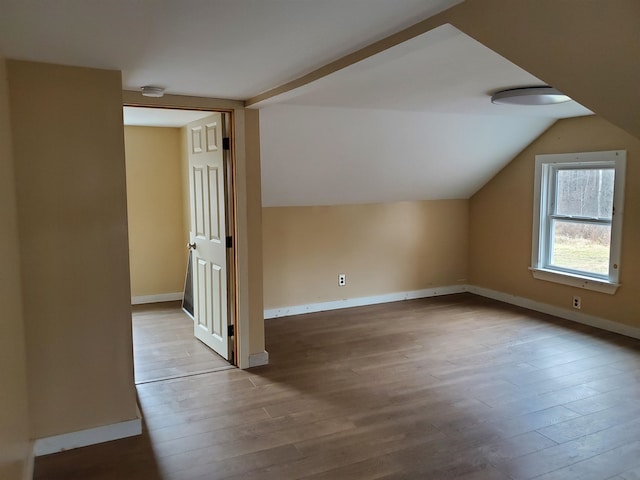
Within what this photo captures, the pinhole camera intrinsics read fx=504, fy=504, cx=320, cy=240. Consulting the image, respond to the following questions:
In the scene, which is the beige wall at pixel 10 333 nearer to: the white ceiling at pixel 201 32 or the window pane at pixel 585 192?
the white ceiling at pixel 201 32

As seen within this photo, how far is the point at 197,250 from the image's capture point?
4578mm

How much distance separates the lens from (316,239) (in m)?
A: 5.60

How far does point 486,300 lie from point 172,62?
4810 millimetres

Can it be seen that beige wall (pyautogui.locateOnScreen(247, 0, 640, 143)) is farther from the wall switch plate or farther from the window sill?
the wall switch plate

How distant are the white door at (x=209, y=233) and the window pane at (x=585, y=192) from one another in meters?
3.63

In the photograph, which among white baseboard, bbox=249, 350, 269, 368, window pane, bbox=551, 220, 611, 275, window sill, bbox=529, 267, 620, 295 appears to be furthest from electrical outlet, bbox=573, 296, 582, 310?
white baseboard, bbox=249, 350, 269, 368

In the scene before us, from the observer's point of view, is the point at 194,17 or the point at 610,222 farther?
the point at 610,222

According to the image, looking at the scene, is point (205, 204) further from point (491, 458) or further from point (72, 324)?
point (491, 458)

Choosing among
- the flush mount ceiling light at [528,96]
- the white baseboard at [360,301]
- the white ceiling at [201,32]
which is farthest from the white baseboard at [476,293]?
the white ceiling at [201,32]

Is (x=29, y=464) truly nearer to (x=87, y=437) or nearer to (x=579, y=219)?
(x=87, y=437)

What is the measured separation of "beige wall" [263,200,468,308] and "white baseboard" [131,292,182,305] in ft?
4.94

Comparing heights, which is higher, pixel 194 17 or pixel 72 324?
pixel 194 17

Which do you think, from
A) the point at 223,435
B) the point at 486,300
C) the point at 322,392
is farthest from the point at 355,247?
the point at 223,435

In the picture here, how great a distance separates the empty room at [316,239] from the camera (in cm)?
205
